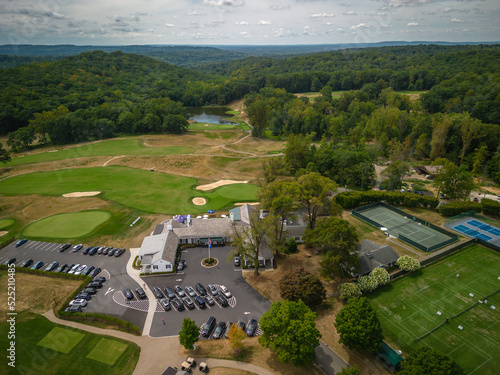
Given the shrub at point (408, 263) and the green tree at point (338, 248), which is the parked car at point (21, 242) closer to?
the green tree at point (338, 248)

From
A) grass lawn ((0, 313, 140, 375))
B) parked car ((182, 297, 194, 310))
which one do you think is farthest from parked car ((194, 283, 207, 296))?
grass lawn ((0, 313, 140, 375))

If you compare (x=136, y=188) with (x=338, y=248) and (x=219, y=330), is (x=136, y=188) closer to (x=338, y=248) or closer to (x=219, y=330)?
(x=219, y=330)

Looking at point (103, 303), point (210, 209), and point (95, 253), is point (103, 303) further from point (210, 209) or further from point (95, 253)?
point (210, 209)

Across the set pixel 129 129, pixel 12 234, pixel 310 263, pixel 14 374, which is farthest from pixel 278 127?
pixel 14 374

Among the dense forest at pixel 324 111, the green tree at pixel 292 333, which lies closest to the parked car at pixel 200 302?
the green tree at pixel 292 333

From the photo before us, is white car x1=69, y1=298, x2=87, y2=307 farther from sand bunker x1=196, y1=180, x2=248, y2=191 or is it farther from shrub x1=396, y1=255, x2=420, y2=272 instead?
shrub x1=396, y1=255, x2=420, y2=272
